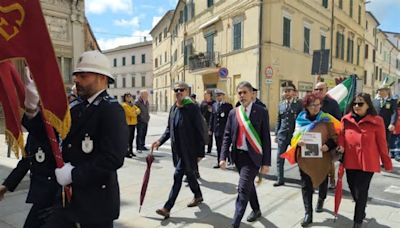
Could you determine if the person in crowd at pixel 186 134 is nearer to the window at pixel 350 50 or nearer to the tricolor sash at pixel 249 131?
the tricolor sash at pixel 249 131

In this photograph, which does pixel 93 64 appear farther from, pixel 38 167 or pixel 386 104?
pixel 386 104

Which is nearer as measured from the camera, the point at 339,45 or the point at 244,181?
the point at 244,181

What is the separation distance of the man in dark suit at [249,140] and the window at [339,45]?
25439 millimetres

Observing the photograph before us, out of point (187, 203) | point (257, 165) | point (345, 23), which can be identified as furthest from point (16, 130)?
point (345, 23)

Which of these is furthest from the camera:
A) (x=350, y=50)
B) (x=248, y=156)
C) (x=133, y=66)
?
(x=133, y=66)

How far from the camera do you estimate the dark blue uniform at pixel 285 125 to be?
6562 mm

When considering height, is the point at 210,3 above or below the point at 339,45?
above

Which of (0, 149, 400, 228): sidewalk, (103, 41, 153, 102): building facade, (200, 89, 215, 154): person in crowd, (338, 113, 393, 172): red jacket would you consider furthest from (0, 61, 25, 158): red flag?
(103, 41, 153, 102): building facade

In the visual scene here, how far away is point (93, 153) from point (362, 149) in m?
3.26

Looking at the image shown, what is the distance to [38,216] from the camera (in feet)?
8.57

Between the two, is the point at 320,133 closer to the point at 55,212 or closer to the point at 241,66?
the point at 55,212

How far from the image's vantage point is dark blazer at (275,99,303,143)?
21.5 feet

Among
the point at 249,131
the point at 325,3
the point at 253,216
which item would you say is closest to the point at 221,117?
the point at 253,216

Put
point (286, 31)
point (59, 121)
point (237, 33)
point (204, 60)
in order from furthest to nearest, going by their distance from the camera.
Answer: point (204, 60)
point (237, 33)
point (286, 31)
point (59, 121)
